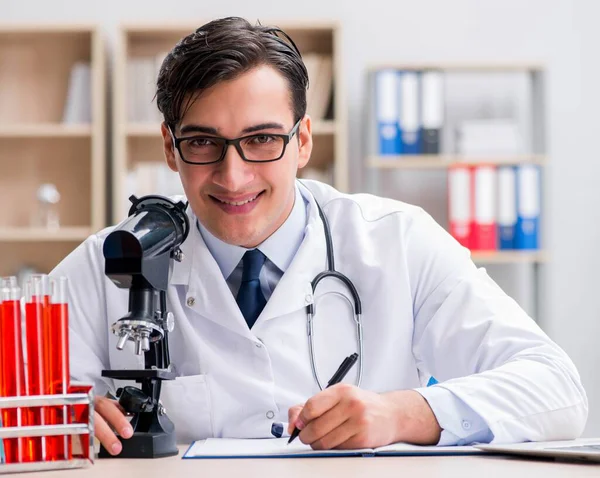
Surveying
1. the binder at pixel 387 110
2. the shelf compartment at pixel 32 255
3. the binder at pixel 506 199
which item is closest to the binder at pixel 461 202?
the binder at pixel 506 199

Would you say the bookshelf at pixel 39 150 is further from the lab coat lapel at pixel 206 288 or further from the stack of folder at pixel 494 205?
the lab coat lapel at pixel 206 288

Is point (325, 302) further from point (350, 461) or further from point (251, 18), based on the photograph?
point (251, 18)

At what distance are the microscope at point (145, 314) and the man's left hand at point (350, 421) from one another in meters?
0.20

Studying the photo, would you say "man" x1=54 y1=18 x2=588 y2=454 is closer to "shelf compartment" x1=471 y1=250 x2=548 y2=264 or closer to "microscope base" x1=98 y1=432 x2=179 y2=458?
"microscope base" x1=98 y1=432 x2=179 y2=458

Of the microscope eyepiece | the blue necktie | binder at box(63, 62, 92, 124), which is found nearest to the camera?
the microscope eyepiece

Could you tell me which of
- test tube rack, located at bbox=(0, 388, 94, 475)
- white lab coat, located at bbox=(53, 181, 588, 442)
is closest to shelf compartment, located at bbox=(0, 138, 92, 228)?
white lab coat, located at bbox=(53, 181, 588, 442)

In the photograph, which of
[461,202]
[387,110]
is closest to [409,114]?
[387,110]

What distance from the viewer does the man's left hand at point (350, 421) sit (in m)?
1.23

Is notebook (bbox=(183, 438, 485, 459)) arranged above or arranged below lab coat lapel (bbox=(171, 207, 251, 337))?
below

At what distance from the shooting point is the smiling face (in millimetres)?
1558

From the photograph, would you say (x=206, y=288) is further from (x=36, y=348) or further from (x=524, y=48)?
(x=524, y=48)

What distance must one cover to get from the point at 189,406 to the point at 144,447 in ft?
1.11

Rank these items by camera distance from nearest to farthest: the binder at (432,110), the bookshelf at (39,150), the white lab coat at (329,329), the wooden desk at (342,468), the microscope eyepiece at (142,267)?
the wooden desk at (342,468) < the microscope eyepiece at (142,267) < the white lab coat at (329,329) < the binder at (432,110) < the bookshelf at (39,150)

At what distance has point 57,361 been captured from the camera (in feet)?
3.59
